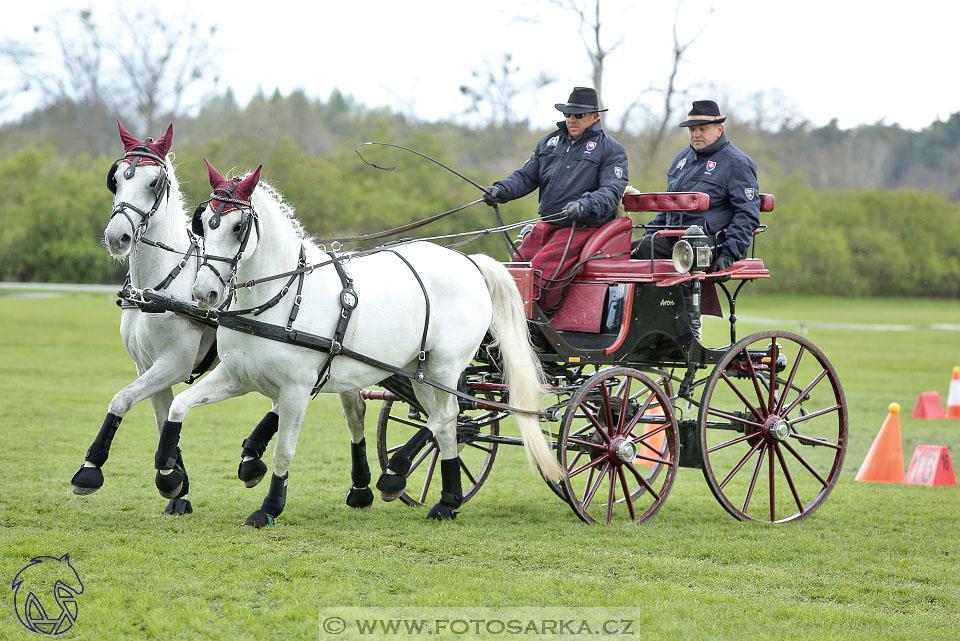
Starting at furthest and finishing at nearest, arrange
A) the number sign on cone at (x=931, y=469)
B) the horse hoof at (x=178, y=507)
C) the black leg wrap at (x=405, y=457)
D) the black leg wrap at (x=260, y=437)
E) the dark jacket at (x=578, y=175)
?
the number sign on cone at (x=931, y=469) → the dark jacket at (x=578, y=175) → the horse hoof at (x=178, y=507) → the black leg wrap at (x=405, y=457) → the black leg wrap at (x=260, y=437)

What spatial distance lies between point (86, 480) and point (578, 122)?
3.57 metres

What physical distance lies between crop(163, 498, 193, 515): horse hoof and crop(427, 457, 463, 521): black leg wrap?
1441 millimetres

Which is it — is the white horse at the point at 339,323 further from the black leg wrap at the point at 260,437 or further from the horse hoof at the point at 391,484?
the black leg wrap at the point at 260,437

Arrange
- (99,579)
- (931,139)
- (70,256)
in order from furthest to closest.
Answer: (931,139), (70,256), (99,579)

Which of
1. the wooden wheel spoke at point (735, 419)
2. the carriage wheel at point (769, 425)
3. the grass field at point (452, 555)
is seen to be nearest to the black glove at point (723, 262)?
the carriage wheel at point (769, 425)

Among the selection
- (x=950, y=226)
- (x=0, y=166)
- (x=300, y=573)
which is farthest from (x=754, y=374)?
(x=950, y=226)

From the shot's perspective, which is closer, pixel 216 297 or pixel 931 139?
pixel 216 297

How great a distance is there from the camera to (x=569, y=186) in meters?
6.24

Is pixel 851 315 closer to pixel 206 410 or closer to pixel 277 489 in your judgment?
pixel 206 410

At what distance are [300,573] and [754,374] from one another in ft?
10.8

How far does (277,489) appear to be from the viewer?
5336 millimetres

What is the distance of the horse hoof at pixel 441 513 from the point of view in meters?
5.94

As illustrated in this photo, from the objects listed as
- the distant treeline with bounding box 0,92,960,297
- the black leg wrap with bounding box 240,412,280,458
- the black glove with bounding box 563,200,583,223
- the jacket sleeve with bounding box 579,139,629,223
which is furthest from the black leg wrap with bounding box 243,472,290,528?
the distant treeline with bounding box 0,92,960,297

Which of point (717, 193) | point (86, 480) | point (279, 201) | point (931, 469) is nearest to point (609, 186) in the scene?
point (717, 193)
